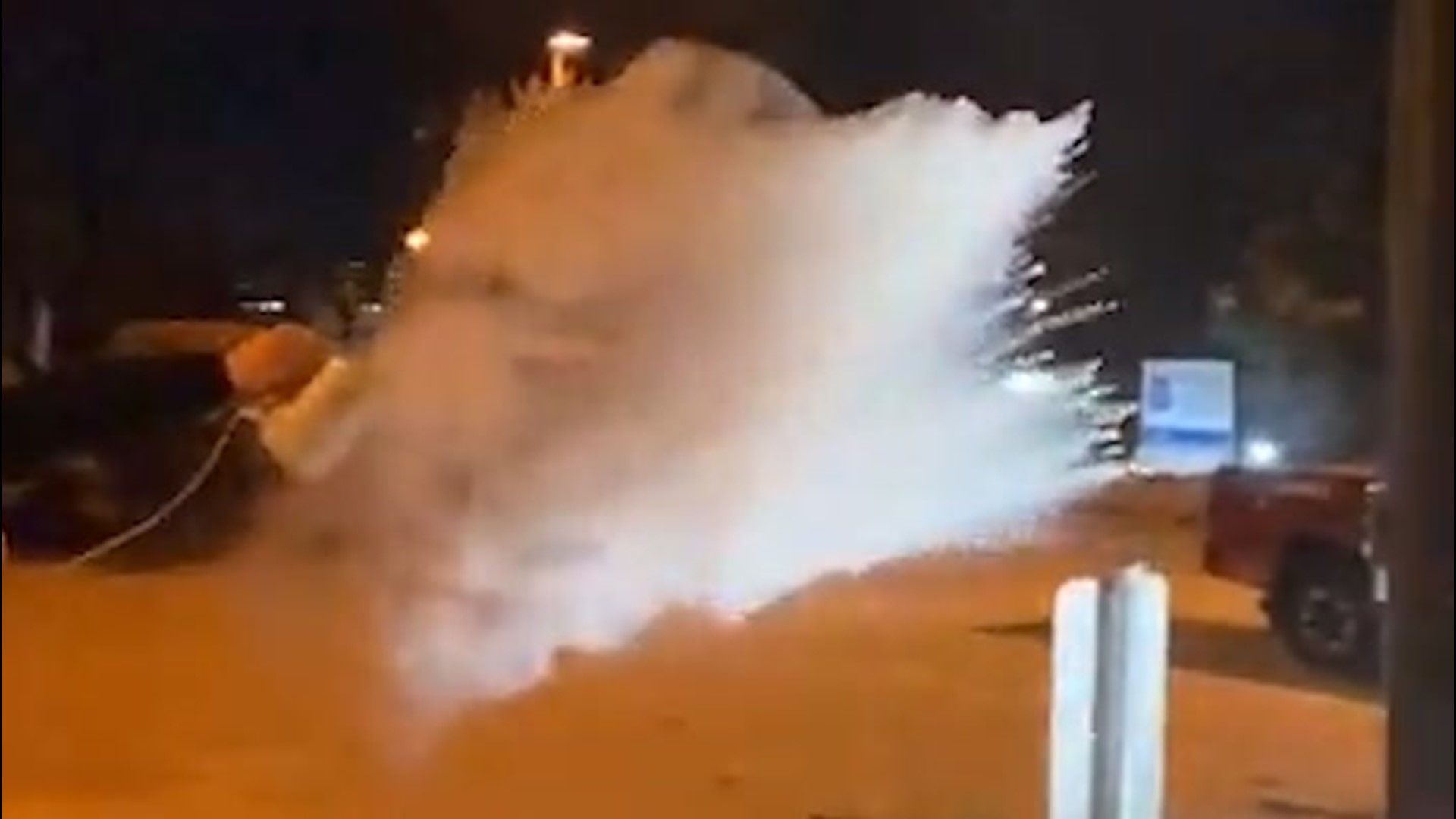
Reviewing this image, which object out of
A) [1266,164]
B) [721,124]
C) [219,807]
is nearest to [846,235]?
[721,124]

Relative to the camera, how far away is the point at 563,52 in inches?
41.1

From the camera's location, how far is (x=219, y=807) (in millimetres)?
996

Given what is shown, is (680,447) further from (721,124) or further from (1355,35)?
(1355,35)

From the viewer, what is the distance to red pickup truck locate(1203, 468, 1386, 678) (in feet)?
3.57

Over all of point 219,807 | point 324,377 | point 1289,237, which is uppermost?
point 1289,237

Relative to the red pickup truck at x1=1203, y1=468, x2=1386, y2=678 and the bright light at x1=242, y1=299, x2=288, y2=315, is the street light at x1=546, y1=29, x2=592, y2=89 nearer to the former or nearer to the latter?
the bright light at x1=242, y1=299, x2=288, y2=315

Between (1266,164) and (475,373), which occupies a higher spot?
(1266,164)

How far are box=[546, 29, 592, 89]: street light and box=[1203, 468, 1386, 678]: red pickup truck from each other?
1.01ft

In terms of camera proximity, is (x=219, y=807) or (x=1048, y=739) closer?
(x=219, y=807)

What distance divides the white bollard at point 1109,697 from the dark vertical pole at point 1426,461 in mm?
153

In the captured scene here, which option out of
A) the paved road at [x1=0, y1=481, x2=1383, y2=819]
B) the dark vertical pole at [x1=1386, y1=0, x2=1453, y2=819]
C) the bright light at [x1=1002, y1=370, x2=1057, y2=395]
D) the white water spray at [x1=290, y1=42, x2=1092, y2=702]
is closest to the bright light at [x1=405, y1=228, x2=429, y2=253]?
the white water spray at [x1=290, y1=42, x2=1092, y2=702]

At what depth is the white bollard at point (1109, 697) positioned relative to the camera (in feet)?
3.60

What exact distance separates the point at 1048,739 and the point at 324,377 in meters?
0.33

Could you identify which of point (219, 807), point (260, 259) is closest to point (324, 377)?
point (260, 259)
